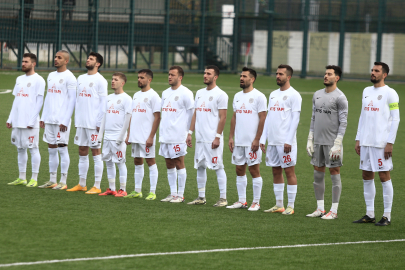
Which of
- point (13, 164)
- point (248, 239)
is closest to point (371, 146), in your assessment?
point (248, 239)

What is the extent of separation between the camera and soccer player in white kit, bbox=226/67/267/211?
835 centimetres

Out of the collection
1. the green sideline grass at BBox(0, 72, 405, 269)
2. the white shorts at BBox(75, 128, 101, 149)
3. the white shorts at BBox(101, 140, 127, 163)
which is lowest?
the green sideline grass at BBox(0, 72, 405, 269)

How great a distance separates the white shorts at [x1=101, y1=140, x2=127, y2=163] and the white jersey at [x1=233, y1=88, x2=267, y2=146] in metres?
1.79

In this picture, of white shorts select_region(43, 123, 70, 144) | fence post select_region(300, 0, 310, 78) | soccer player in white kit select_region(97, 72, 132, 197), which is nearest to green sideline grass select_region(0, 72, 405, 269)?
soccer player in white kit select_region(97, 72, 132, 197)

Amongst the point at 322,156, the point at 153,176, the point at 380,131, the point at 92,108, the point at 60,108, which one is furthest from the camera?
the point at 60,108

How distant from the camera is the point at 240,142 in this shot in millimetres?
8469

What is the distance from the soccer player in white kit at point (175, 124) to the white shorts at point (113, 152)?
2.10 feet

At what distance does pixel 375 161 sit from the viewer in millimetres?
7730

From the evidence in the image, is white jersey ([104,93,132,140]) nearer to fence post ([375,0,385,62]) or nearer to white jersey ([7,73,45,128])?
white jersey ([7,73,45,128])

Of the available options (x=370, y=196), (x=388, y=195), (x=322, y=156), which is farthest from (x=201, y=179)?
(x=388, y=195)

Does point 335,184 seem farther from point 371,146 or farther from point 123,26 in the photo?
point 123,26

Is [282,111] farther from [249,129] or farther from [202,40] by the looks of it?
[202,40]

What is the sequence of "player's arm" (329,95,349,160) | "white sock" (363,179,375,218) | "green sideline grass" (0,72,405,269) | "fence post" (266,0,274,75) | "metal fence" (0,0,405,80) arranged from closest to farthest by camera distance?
"green sideline grass" (0,72,405,269)
"player's arm" (329,95,349,160)
"white sock" (363,179,375,218)
"metal fence" (0,0,405,80)
"fence post" (266,0,274,75)

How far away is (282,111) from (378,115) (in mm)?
1260
